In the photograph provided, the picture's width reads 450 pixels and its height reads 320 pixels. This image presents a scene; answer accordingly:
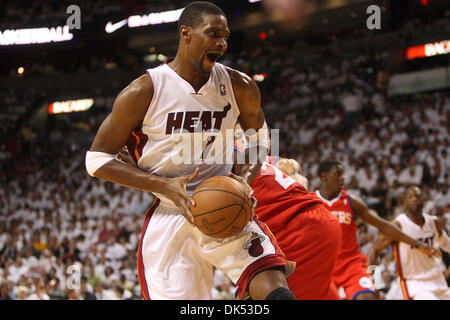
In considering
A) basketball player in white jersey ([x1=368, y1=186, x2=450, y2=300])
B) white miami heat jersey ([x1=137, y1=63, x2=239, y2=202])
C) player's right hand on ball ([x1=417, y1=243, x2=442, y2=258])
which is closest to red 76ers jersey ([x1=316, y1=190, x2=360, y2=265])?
basketball player in white jersey ([x1=368, y1=186, x2=450, y2=300])

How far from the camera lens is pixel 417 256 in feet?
17.8

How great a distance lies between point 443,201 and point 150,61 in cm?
1282

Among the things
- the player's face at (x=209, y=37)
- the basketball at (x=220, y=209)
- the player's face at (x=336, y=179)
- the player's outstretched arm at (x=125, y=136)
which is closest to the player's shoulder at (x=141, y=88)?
the player's outstretched arm at (x=125, y=136)

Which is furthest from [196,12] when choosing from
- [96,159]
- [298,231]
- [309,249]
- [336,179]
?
[336,179]

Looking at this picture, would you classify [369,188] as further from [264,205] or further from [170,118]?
[170,118]

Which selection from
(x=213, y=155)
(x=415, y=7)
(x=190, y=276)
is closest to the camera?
(x=190, y=276)

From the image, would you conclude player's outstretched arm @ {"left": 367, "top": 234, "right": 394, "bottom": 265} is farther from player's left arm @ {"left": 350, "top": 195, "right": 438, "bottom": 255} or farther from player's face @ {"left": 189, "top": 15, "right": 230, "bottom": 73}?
player's face @ {"left": 189, "top": 15, "right": 230, "bottom": 73}

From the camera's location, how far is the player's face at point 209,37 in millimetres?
2605

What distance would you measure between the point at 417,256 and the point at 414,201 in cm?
54

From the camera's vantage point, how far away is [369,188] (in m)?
9.67

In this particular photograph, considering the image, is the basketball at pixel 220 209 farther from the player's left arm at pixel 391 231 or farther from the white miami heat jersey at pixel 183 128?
the player's left arm at pixel 391 231

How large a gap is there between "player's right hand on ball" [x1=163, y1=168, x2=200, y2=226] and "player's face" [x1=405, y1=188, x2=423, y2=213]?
3614mm

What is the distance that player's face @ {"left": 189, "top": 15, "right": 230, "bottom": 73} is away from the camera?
2.61 m
